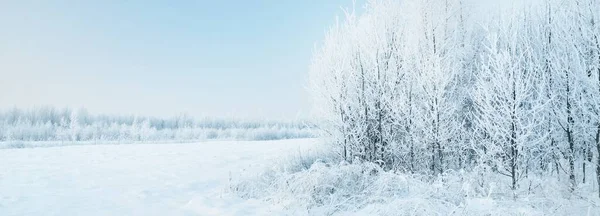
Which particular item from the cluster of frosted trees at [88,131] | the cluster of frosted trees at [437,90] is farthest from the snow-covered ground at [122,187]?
the cluster of frosted trees at [88,131]

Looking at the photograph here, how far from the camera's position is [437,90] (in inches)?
321

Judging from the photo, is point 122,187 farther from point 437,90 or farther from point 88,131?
point 88,131

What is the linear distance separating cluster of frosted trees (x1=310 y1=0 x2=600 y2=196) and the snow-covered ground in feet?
9.60

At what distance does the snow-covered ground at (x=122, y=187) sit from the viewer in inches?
257

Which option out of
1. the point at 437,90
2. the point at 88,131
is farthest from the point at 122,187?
the point at 88,131

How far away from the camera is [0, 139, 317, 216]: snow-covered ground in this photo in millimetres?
6523

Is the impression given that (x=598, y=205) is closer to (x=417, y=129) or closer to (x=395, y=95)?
(x=417, y=129)

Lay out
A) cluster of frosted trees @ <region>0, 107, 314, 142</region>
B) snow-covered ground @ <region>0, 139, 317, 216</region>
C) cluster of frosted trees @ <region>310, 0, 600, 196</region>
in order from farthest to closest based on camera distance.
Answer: cluster of frosted trees @ <region>0, 107, 314, 142</region>, cluster of frosted trees @ <region>310, 0, 600, 196</region>, snow-covered ground @ <region>0, 139, 317, 216</region>

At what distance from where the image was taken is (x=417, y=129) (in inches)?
347

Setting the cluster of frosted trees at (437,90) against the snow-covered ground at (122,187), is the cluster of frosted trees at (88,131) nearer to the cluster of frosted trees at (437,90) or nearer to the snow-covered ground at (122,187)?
the snow-covered ground at (122,187)

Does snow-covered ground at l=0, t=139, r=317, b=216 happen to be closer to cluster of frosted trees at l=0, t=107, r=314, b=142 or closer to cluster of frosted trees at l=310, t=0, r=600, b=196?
cluster of frosted trees at l=310, t=0, r=600, b=196

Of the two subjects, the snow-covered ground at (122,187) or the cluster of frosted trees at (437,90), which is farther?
the cluster of frosted trees at (437,90)

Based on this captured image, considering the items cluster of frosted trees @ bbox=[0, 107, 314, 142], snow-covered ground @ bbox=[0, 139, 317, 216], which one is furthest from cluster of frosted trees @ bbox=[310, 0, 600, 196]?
cluster of frosted trees @ bbox=[0, 107, 314, 142]

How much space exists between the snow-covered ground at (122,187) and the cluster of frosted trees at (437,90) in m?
2.93
